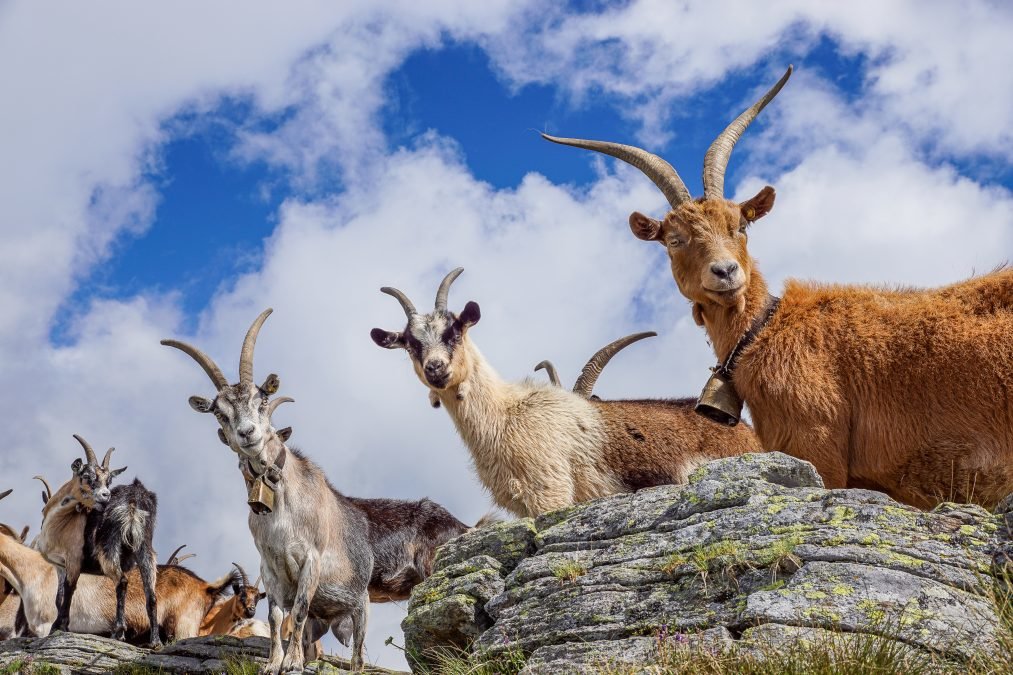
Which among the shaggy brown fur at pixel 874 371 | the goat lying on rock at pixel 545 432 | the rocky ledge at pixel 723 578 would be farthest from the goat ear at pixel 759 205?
the goat lying on rock at pixel 545 432

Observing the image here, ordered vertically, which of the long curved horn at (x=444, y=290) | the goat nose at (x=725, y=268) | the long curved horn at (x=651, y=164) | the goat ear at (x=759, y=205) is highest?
the long curved horn at (x=444, y=290)

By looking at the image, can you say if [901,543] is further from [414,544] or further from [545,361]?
[545,361]

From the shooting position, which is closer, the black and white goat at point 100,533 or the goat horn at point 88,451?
the black and white goat at point 100,533

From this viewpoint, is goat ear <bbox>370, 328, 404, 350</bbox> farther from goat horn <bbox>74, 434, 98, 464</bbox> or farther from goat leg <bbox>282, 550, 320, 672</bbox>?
goat horn <bbox>74, 434, 98, 464</bbox>

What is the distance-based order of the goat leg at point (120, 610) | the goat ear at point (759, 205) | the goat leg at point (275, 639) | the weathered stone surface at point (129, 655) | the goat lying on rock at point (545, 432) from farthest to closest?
the goat leg at point (120, 610)
the weathered stone surface at point (129, 655)
the goat lying on rock at point (545, 432)
the goat leg at point (275, 639)
the goat ear at point (759, 205)

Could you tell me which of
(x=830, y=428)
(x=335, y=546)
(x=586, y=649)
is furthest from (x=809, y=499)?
(x=335, y=546)

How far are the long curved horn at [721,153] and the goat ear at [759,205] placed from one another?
0.21m

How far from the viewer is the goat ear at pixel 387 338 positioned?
417 inches

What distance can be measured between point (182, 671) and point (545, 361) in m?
6.64

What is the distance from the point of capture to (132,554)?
1262 cm

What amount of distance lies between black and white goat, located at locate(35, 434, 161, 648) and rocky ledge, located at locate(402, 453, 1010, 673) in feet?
21.1

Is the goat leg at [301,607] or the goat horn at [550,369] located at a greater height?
the goat horn at [550,369]

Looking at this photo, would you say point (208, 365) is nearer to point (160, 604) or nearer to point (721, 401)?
point (160, 604)

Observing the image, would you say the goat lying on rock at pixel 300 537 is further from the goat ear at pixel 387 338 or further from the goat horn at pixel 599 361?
the goat horn at pixel 599 361
